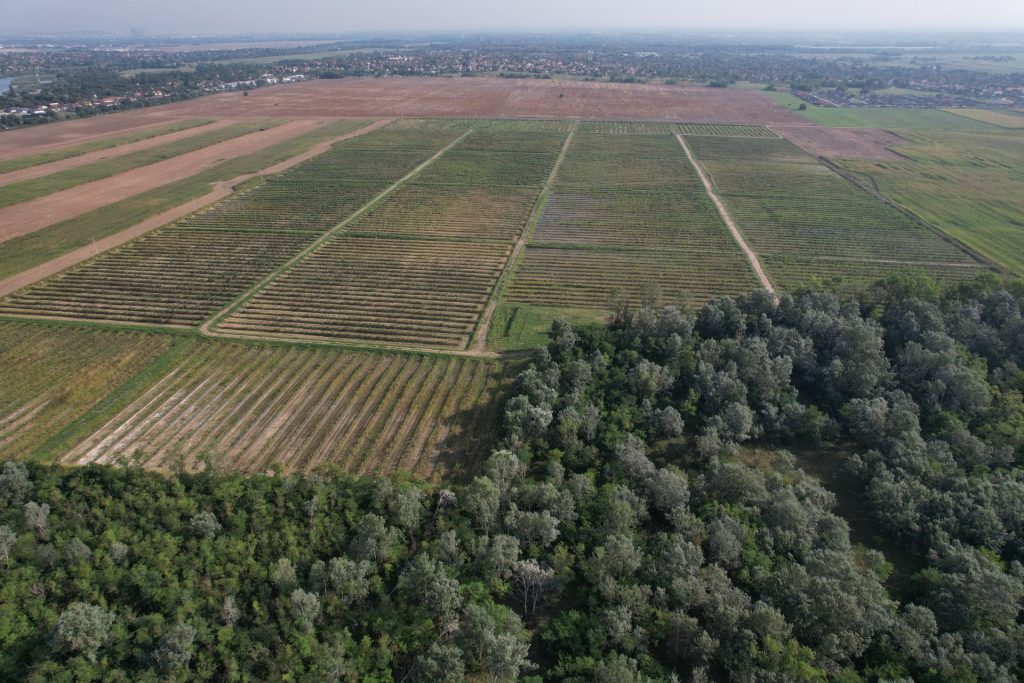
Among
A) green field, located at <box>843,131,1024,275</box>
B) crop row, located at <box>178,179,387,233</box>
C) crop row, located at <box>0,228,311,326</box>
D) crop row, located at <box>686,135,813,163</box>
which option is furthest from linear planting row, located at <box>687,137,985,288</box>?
crop row, located at <box>0,228,311,326</box>

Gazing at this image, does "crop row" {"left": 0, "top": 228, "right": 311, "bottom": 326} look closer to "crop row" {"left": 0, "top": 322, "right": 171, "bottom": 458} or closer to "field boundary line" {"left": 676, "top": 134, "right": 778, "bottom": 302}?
"crop row" {"left": 0, "top": 322, "right": 171, "bottom": 458}

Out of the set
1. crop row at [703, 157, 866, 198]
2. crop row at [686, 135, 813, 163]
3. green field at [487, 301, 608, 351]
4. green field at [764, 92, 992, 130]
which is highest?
green field at [764, 92, 992, 130]

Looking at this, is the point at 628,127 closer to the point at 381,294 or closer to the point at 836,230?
the point at 836,230

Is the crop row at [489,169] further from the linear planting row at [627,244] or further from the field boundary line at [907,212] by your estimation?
the field boundary line at [907,212]

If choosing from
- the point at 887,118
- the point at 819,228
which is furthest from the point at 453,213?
the point at 887,118

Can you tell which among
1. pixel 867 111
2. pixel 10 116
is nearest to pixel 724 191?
pixel 867 111

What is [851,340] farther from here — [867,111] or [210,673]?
[867,111]
